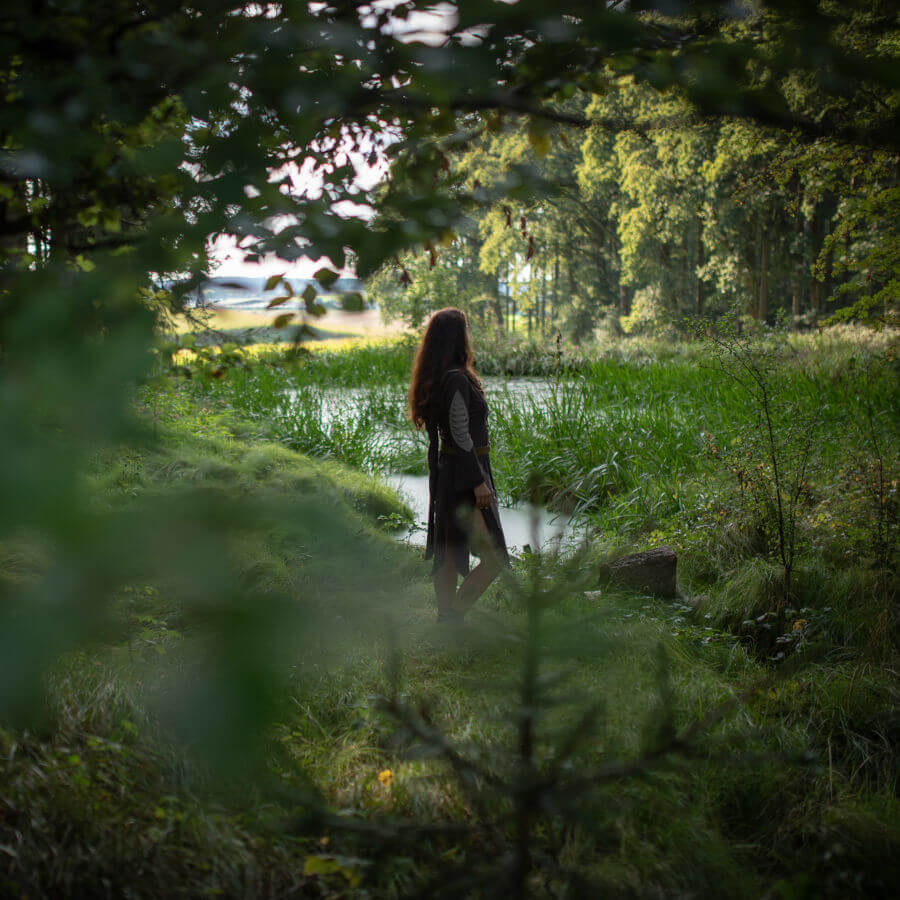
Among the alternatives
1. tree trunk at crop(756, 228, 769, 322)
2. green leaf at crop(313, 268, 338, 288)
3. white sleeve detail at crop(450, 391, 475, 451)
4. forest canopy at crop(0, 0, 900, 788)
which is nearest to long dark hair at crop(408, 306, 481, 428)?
white sleeve detail at crop(450, 391, 475, 451)

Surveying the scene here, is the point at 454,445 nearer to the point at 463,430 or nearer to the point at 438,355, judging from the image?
the point at 463,430

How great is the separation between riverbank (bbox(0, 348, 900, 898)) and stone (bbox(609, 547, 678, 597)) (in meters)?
0.84

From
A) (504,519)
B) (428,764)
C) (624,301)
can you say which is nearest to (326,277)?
(428,764)

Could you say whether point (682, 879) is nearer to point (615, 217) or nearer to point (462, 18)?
point (462, 18)

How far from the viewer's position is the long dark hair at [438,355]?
3.49 meters

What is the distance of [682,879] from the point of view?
4.96 ft

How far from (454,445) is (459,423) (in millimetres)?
123

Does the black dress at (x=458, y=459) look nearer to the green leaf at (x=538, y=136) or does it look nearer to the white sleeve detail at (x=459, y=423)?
the white sleeve detail at (x=459, y=423)

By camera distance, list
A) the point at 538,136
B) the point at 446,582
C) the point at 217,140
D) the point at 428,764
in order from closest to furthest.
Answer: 1. the point at 217,140
2. the point at 538,136
3. the point at 428,764
4. the point at 446,582

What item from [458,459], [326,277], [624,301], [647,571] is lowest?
[647,571]

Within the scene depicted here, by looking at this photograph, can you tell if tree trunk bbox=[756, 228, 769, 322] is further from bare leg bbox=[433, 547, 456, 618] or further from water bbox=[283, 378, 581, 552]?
bare leg bbox=[433, 547, 456, 618]

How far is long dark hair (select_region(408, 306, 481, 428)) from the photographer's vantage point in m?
3.49

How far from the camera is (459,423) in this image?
11.1 feet

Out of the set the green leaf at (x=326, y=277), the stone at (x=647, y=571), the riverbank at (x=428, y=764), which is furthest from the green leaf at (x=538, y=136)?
the stone at (x=647, y=571)
